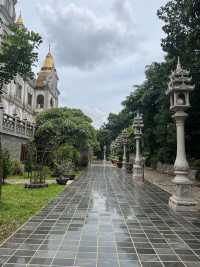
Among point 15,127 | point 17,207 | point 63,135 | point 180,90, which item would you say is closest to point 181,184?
point 180,90

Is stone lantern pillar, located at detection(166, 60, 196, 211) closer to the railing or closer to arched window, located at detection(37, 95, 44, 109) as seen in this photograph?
the railing

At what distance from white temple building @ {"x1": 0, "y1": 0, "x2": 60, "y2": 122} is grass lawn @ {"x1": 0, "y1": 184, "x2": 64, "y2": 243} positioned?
59.9 feet

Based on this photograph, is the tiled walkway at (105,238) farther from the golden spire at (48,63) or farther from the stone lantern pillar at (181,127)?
the golden spire at (48,63)

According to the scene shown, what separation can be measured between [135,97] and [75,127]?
6.11 metres

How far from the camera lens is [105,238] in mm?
5090

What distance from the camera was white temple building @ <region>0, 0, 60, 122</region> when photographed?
29950 mm

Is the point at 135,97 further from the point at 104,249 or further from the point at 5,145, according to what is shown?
the point at 104,249

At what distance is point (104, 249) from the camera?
14.8 ft

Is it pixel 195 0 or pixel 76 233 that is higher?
pixel 195 0

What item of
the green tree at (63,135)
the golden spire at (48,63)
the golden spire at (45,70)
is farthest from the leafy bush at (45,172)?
the golden spire at (48,63)

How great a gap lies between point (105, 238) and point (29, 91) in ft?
119

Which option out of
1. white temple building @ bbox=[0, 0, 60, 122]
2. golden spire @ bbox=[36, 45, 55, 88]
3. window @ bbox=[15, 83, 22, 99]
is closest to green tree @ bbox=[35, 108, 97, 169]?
white temple building @ bbox=[0, 0, 60, 122]

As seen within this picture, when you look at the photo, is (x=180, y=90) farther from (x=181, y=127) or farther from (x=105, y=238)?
(x=105, y=238)

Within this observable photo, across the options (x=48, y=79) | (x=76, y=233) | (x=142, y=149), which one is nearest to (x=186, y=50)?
(x=76, y=233)
